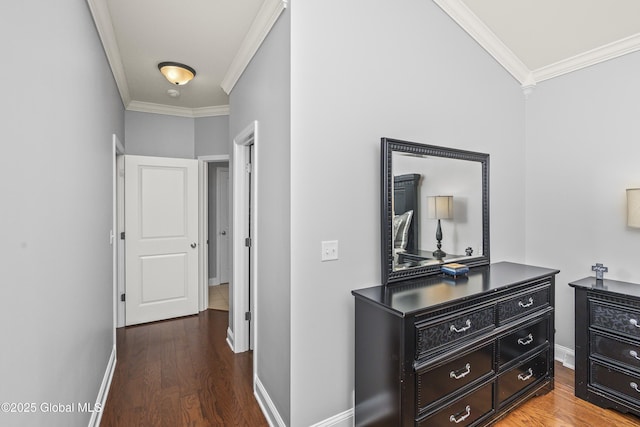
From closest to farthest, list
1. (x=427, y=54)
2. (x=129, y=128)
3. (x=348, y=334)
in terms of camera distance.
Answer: (x=348, y=334), (x=427, y=54), (x=129, y=128)

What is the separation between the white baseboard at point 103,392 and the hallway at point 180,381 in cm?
4

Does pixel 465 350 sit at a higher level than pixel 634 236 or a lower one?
lower

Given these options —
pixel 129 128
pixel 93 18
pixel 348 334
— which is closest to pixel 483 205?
pixel 348 334

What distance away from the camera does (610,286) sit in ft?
7.64

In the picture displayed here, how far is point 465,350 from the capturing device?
1784mm

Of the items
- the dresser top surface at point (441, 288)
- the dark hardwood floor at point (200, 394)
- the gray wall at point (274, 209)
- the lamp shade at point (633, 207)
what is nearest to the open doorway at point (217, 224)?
the dark hardwood floor at point (200, 394)

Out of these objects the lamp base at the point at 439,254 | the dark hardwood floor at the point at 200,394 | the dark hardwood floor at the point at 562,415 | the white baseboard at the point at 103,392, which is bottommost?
the dark hardwood floor at the point at 562,415

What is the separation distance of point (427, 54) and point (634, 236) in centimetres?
217

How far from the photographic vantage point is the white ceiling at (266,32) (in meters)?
2.14

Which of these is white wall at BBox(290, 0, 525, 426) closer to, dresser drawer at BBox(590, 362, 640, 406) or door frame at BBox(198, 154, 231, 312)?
Answer: dresser drawer at BBox(590, 362, 640, 406)

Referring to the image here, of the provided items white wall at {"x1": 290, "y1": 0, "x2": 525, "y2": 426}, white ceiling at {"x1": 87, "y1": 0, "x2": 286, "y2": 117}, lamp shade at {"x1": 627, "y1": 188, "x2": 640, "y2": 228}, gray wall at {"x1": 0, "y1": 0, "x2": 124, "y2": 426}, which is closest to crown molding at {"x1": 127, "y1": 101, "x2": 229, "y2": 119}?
white ceiling at {"x1": 87, "y1": 0, "x2": 286, "y2": 117}

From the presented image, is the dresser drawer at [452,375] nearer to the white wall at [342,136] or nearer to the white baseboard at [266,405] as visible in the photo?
the white wall at [342,136]

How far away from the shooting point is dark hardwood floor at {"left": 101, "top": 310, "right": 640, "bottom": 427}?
2.07 meters

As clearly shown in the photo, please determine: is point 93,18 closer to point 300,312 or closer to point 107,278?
point 107,278
